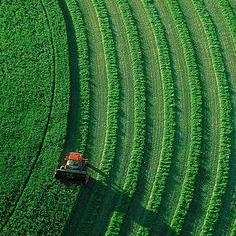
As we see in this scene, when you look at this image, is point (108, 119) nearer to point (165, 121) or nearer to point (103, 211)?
point (165, 121)

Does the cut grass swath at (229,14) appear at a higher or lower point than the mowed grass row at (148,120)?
higher

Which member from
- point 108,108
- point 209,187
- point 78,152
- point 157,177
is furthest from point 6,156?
point 209,187

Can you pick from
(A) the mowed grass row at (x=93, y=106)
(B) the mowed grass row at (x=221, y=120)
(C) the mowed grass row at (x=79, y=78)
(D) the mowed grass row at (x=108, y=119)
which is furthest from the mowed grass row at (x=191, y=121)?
(C) the mowed grass row at (x=79, y=78)

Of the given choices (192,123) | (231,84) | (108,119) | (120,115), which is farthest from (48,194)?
(231,84)

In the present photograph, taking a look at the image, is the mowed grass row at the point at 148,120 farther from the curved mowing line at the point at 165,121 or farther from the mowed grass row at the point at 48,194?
the mowed grass row at the point at 48,194

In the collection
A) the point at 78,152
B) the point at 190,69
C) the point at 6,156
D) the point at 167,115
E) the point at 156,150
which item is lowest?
the point at 6,156

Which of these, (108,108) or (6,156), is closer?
(6,156)

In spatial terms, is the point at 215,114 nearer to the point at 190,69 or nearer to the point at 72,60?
the point at 190,69
